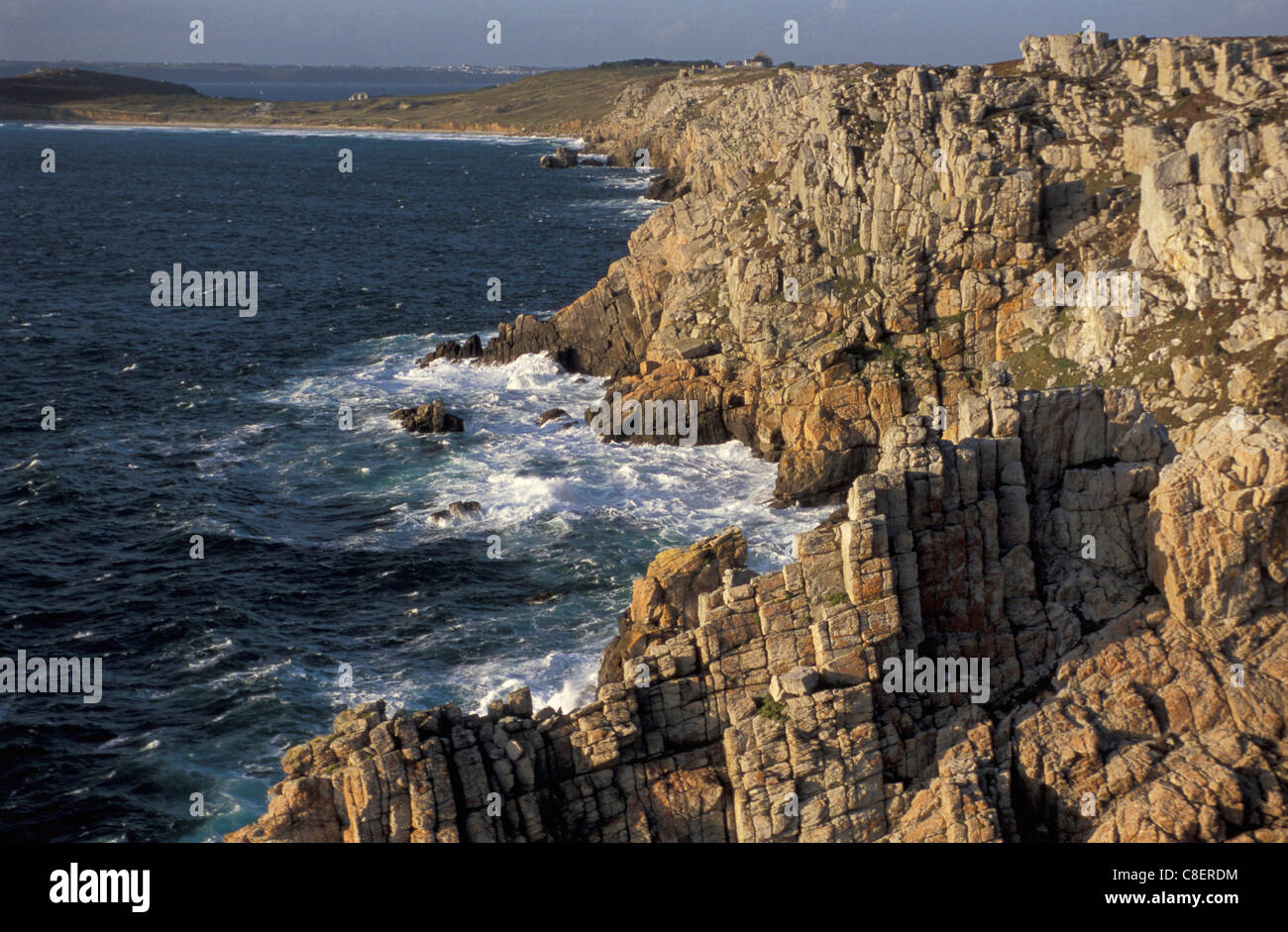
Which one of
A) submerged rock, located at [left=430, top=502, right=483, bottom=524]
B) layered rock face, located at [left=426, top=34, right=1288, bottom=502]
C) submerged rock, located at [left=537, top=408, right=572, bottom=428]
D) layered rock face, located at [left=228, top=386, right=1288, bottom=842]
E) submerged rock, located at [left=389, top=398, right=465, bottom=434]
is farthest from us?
submerged rock, located at [left=537, top=408, right=572, bottom=428]

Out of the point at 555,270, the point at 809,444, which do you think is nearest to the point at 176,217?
the point at 555,270

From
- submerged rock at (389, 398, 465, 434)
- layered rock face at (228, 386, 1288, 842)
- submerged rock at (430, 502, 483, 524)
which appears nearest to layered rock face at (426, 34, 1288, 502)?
submerged rock at (389, 398, 465, 434)

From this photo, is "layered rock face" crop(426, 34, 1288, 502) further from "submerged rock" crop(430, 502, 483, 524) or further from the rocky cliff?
"submerged rock" crop(430, 502, 483, 524)

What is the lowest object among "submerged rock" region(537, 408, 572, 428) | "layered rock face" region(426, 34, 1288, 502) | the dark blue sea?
the dark blue sea

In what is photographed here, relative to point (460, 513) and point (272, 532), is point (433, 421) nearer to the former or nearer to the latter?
point (460, 513)

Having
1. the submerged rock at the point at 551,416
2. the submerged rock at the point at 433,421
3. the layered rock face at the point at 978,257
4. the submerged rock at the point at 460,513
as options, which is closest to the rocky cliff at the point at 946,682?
the layered rock face at the point at 978,257

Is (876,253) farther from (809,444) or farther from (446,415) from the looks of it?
(446,415)

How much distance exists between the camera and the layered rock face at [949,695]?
103 feet

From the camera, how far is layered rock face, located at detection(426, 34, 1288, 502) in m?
61.5

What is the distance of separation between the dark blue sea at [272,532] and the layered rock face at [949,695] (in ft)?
46.4

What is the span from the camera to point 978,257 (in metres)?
71.2

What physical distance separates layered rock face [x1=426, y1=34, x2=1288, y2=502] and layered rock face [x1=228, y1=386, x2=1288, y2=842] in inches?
680

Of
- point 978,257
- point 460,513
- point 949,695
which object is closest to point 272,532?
point 460,513

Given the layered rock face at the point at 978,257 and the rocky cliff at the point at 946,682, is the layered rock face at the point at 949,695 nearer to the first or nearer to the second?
the rocky cliff at the point at 946,682
